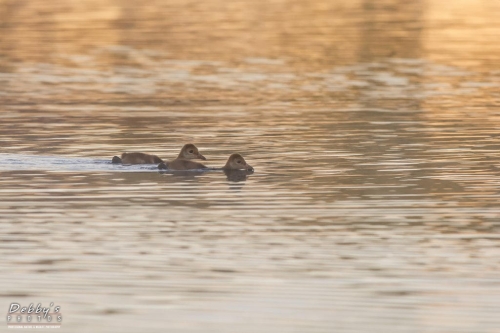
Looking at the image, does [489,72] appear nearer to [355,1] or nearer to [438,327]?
[438,327]

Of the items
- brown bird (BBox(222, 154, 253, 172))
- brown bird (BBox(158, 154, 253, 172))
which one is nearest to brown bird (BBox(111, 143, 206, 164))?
brown bird (BBox(158, 154, 253, 172))

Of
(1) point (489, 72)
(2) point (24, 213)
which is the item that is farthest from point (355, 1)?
(2) point (24, 213)

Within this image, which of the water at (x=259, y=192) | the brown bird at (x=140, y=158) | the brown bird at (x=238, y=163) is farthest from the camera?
the brown bird at (x=140, y=158)

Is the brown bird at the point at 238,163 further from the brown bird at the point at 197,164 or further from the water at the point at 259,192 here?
the water at the point at 259,192

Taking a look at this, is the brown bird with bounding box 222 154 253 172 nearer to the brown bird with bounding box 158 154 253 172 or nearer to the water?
the brown bird with bounding box 158 154 253 172

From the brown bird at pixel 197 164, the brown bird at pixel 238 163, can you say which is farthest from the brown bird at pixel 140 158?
the brown bird at pixel 238 163

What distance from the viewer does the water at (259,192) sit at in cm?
1275

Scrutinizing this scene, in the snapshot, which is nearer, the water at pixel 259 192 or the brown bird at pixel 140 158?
the water at pixel 259 192

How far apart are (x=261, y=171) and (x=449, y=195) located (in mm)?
3507

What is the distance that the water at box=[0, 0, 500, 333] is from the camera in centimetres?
1275

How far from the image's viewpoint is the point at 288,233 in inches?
620

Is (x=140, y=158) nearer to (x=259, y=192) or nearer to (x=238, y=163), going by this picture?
(x=238, y=163)

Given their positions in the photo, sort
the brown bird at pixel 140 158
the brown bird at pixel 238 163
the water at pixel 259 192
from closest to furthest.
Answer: the water at pixel 259 192
the brown bird at pixel 238 163
the brown bird at pixel 140 158

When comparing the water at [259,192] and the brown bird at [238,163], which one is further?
the brown bird at [238,163]
